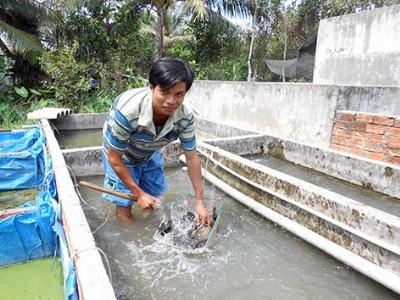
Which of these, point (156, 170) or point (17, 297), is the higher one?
point (156, 170)

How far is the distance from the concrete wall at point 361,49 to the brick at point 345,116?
8.17ft

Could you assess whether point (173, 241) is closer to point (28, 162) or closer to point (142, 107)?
point (142, 107)

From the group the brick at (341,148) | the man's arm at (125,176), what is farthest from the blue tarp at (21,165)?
the brick at (341,148)

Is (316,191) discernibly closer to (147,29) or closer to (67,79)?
(67,79)

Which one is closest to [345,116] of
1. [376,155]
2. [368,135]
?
[368,135]

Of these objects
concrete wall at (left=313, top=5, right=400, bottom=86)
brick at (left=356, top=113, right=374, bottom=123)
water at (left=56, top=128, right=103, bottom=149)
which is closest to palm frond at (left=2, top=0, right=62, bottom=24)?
water at (left=56, top=128, right=103, bottom=149)

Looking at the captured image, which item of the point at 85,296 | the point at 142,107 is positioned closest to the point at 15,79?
the point at 142,107

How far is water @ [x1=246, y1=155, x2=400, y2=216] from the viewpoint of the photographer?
147 inches

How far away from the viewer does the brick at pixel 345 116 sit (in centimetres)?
489

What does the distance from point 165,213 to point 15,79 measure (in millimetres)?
10634

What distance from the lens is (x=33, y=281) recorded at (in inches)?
109

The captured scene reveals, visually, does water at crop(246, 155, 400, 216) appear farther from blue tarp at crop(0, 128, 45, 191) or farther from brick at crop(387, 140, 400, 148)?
blue tarp at crop(0, 128, 45, 191)

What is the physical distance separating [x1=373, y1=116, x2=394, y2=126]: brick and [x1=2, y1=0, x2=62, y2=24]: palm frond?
10116 millimetres

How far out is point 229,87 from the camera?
795 centimetres
